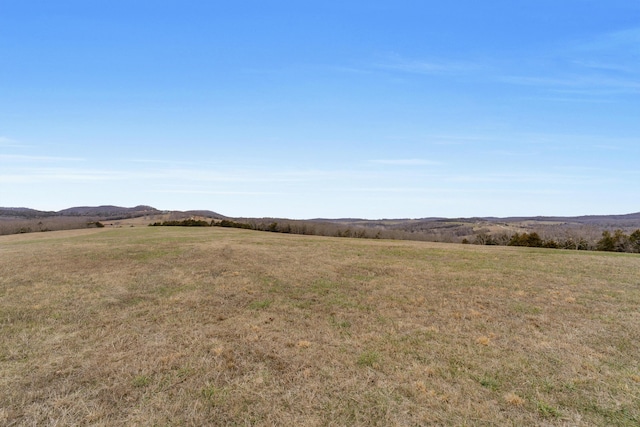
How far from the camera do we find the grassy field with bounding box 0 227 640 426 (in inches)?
248

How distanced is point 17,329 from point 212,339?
6.75 m

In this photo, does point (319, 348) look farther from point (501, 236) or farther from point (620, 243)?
point (501, 236)

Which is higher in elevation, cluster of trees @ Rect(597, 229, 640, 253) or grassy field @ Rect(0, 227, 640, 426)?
cluster of trees @ Rect(597, 229, 640, 253)

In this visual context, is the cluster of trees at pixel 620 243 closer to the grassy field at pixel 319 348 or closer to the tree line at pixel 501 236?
the tree line at pixel 501 236

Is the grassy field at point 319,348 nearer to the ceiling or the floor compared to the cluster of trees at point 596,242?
nearer to the floor

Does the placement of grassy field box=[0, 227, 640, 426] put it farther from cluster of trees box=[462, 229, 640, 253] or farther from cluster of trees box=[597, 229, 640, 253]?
cluster of trees box=[597, 229, 640, 253]

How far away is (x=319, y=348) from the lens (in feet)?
30.1

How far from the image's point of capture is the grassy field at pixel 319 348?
6297mm

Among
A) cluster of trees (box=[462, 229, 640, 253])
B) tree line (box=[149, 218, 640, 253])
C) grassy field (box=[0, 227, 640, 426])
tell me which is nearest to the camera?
grassy field (box=[0, 227, 640, 426])

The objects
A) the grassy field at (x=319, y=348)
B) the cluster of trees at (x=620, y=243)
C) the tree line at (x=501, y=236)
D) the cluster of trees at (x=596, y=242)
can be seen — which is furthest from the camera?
the tree line at (x=501, y=236)

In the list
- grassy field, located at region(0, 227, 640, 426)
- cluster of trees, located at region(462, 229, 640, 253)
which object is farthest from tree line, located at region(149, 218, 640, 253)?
grassy field, located at region(0, 227, 640, 426)

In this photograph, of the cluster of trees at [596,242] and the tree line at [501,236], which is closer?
the cluster of trees at [596,242]

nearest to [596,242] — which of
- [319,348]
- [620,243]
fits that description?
[620,243]

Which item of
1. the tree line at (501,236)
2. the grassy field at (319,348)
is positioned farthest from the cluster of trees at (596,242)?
the grassy field at (319,348)
